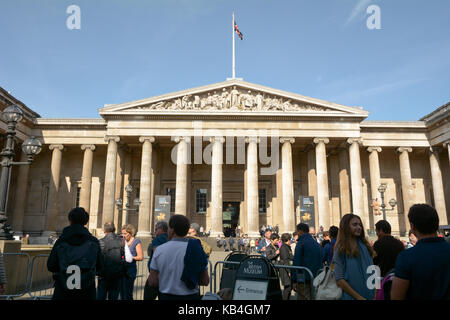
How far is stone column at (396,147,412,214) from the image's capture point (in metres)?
31.2

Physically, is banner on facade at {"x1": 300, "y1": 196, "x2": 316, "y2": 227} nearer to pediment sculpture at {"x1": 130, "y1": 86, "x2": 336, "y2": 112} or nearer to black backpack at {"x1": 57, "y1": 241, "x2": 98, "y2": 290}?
pediment sculpture at {"x1": 130, "y1": 86, "x2": 336, "y2": 112}

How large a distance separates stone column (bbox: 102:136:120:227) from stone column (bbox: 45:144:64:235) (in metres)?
6.32

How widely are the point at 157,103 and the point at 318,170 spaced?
16.1 m

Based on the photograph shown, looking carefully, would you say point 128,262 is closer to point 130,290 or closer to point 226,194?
point 130,290

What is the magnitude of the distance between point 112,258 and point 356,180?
87.2 feet

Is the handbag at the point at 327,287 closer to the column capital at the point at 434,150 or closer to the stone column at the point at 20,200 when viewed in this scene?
the stone column at the point at 20,200

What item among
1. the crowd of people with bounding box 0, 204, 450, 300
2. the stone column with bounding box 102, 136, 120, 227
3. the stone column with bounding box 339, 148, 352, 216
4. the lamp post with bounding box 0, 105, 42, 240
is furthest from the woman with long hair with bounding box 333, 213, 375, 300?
the stone column with bounding box 339, 148, 352, 216

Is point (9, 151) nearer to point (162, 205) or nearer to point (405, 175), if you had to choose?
point (162, 205)

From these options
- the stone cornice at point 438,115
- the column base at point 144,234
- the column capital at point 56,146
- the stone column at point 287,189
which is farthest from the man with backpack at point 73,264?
the stone cornice at point 438,115

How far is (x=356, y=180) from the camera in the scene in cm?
2898

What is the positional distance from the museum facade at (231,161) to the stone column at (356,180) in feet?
0.31

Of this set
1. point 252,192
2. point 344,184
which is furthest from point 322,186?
point 252,192
